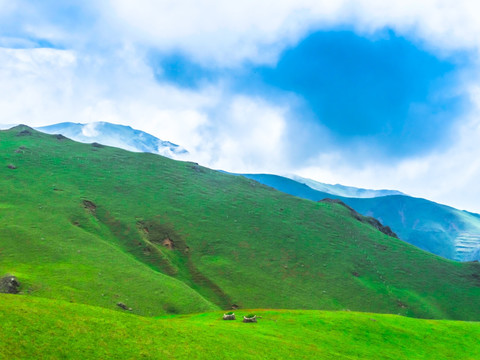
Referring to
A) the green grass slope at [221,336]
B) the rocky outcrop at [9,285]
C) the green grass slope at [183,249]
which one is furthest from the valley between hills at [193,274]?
→ the rocky outcrop at [9,285]

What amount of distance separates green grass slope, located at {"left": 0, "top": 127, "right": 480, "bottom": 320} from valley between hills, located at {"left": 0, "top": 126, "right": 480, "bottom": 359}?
587mm

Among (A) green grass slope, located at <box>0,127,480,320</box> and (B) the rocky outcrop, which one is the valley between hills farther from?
(B) the rocky outcrop

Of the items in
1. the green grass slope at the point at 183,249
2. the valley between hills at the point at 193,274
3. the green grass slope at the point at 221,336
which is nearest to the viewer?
the green grass slope at the point at 221,336

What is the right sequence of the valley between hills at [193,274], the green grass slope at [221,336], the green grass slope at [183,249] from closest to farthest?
the green grass slope at [221,336], the valley between hills at [193,274], the green grass slope at [183,249]

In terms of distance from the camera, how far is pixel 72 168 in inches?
6560

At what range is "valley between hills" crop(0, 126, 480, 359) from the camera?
117ft

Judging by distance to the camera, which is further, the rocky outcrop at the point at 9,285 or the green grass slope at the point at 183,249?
the green grass slope at the point at 183,249

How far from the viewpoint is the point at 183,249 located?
128 meters

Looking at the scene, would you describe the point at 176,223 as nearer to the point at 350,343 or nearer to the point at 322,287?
the point at 322,287

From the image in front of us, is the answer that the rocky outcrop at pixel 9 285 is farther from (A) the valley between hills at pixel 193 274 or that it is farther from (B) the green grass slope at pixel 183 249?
(A) the valley between hills at pixel 193 274

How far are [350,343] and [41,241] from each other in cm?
8150

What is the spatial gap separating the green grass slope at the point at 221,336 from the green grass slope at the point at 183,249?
37.8 metres

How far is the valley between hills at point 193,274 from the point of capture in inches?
1400

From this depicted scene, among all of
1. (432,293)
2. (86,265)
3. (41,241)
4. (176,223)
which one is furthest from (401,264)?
(41,241)
